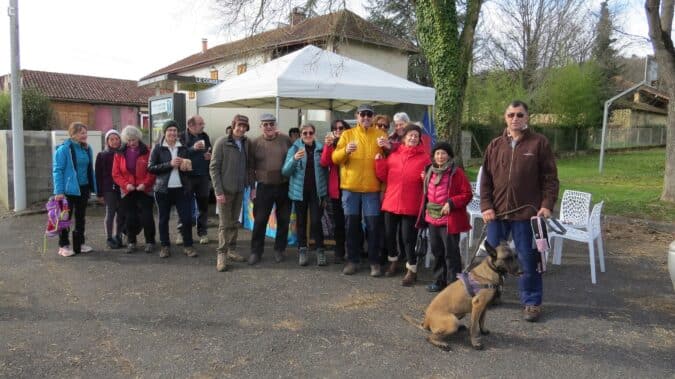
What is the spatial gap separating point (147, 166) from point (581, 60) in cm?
3247

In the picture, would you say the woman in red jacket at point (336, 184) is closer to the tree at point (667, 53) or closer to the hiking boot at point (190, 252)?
the hiking boot at point (190, 252)

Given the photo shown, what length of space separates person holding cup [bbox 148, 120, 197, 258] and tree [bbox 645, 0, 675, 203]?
10097mm

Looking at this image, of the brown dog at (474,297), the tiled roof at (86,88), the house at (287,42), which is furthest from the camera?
the tiled roof at (86,88)

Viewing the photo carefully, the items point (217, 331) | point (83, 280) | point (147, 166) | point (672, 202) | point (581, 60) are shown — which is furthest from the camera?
point (581, 60)

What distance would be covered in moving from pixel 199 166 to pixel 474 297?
436 centimetres

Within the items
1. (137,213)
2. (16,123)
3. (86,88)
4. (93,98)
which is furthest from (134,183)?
(86,88)

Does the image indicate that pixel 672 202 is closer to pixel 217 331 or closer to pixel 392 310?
pixel 392 310

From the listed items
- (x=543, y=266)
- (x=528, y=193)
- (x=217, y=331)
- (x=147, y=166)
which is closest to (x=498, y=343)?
(x=543, y=266)

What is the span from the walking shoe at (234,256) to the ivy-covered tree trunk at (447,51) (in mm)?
3810

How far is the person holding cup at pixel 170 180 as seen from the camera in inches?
231

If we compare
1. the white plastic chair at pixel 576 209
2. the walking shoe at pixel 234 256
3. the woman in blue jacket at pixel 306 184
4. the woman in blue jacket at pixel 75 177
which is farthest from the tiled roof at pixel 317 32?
the white plastic chair at pixel 576 209

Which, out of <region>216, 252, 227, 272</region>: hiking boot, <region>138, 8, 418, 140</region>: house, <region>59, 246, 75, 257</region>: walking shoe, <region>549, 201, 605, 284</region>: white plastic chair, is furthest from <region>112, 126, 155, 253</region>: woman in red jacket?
<region>549, 201, 605, 284</region>: white plastic chair

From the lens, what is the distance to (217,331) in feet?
12.7

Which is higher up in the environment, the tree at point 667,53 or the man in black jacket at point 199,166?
the tree at point 667,53
